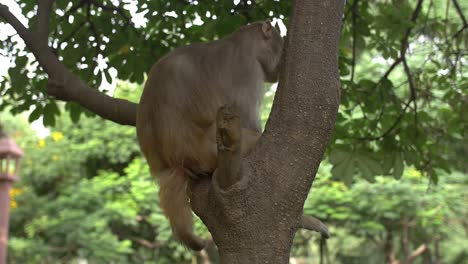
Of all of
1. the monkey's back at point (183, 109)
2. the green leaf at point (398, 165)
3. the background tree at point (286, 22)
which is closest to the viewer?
the monkey's back at point (183, 109)

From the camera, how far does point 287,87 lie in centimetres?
229

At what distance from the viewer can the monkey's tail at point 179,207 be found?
2811 mm

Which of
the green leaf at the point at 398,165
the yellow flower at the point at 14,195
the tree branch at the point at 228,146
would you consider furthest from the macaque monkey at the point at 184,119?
the yellow flower at the point at 14,195

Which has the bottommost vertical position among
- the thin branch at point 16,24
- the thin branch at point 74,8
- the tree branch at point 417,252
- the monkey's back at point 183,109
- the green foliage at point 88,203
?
the tree branch at point 417,252

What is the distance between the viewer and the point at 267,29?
3.50 m

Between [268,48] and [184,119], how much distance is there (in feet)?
2.75

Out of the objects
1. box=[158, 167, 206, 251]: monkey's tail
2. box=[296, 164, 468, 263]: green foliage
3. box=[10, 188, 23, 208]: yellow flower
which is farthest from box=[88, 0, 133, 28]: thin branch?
box=[10, 188, 23, 208]: yellow flower

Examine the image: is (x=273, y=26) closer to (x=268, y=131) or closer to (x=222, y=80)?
(x=222, y=80)

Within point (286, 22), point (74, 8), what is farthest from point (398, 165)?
point (74, 8)

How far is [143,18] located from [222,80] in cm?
85

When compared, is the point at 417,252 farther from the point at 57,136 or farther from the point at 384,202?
the point at 57,136

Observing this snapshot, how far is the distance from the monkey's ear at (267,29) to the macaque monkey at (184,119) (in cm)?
32

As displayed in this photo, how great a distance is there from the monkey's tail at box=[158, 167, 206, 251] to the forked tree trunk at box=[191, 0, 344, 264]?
1.46 feet

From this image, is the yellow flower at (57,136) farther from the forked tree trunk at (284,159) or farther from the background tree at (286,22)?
the forked tree trunk at (284,159)
